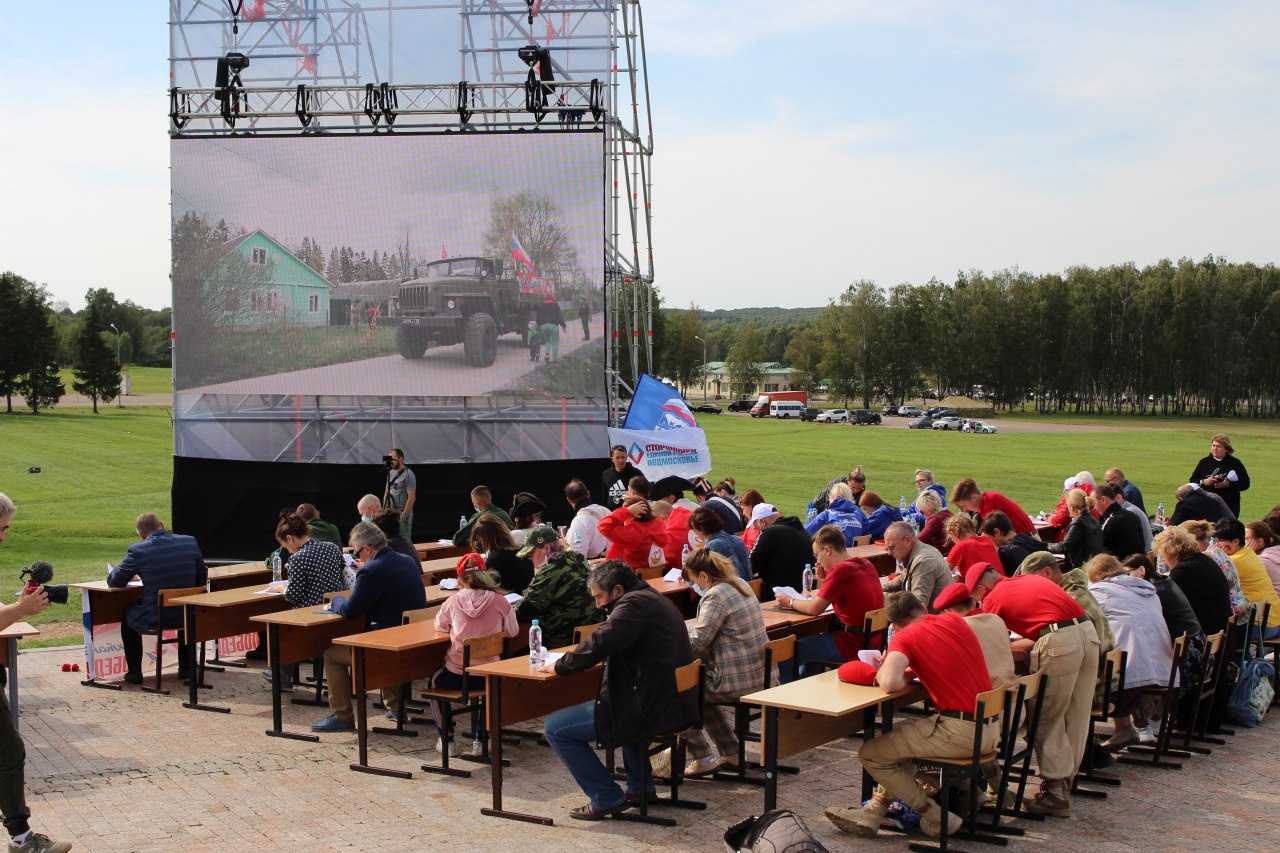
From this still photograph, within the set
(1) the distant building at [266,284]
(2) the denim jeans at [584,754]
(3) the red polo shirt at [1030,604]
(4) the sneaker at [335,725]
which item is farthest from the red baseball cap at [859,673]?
(1) the distant building at [266,284]

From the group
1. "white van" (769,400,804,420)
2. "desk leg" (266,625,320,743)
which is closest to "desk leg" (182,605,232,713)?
"desk leg" (266,625,320,743)

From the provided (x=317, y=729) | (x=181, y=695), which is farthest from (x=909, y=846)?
(x=181, y=695)

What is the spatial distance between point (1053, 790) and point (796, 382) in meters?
101

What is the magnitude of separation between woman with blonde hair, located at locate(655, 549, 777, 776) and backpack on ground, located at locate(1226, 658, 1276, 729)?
151 inches

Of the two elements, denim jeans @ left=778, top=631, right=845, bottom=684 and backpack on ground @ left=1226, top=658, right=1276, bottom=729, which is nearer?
denim jeans @ left=778, top=631, right=845, bottom=684

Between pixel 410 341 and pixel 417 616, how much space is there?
8.34 m

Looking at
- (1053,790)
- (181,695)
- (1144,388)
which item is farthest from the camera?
(1144,388)

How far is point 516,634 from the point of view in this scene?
729 centimetres

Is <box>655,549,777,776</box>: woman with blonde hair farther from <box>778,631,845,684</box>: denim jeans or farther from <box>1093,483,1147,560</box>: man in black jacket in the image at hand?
<box>1093,483,1147,560</box>: man in black jacket

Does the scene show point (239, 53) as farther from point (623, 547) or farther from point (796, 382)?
point (796, 382)

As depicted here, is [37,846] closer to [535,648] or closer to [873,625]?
[535,648]

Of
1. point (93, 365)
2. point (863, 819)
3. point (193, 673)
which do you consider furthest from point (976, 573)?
point (93, 365)

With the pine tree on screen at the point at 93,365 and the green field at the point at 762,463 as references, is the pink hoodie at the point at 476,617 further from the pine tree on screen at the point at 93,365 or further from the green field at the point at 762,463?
the pine tree on screen at the point at 93,365

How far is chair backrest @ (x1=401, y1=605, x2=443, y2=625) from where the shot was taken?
7.97m
